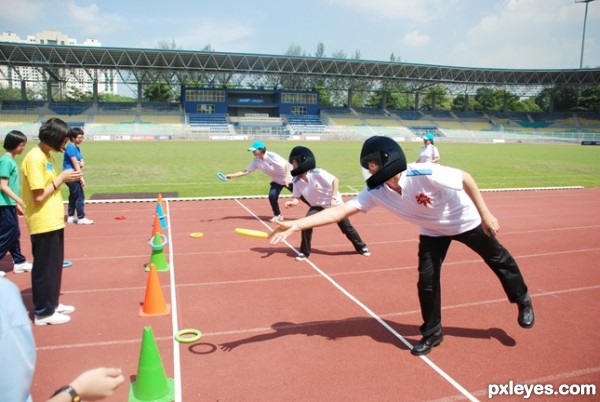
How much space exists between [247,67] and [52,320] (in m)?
61.6

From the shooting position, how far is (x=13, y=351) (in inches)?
50.2

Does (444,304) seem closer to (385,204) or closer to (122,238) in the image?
(385,204)

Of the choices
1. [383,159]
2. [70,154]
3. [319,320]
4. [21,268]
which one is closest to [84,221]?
[70,154]

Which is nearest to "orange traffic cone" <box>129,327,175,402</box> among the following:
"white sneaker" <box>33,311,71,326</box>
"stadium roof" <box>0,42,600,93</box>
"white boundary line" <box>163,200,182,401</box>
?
"white boundary line" <box>163,200,182,401</box>

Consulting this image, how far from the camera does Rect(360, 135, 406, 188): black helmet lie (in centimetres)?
378

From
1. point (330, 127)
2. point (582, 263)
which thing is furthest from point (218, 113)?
point (582, 263)

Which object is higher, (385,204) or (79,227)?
(385,204)

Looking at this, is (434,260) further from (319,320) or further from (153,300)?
(153,300)

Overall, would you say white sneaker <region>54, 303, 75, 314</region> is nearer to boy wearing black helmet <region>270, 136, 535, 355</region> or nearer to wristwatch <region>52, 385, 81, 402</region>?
boy wearing black helmet <region>270, 136, 535, 355</region>

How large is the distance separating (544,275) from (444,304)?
2341 mm

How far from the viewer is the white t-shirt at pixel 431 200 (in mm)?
4027

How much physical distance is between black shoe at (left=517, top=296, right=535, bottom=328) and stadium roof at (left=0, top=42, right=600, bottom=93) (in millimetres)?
59094

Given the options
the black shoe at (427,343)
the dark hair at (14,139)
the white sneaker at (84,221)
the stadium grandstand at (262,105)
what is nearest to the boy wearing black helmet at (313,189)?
the black shoe at (427,343)

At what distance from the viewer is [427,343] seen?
14.3ft
